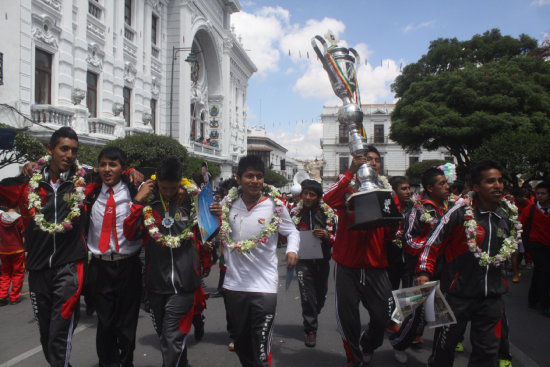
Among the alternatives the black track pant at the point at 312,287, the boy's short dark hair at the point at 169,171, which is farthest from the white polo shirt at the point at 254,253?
the black track pant at the point at 312,287

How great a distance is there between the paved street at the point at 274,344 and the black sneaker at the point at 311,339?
2.8 inches

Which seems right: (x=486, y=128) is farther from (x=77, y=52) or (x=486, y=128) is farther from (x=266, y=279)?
(x=266, y=279)

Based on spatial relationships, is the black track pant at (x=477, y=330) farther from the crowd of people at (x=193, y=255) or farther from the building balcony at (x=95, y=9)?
the building balcony at (x=95, y=9)

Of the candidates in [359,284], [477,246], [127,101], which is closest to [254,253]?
[359,284]

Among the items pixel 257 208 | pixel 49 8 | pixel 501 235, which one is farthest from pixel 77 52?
pixel 501 235

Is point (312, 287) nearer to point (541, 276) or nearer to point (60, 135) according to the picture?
point (60, 135)

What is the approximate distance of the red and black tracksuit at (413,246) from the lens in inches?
181

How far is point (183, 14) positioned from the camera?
30.1 metres

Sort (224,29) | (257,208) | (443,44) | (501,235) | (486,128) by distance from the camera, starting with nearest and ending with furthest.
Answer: (501,235) < (257,208) < (486,128) < (443,44) < (224,29)

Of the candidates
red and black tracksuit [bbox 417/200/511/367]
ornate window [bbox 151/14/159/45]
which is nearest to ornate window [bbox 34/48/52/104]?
ornate window [bbox 151/14/159/45]

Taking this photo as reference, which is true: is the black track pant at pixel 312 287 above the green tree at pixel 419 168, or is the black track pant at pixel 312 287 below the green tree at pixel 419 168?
below

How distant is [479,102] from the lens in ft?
75.6

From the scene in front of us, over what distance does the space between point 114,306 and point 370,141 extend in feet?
191

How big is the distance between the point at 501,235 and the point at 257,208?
2.11 metres
